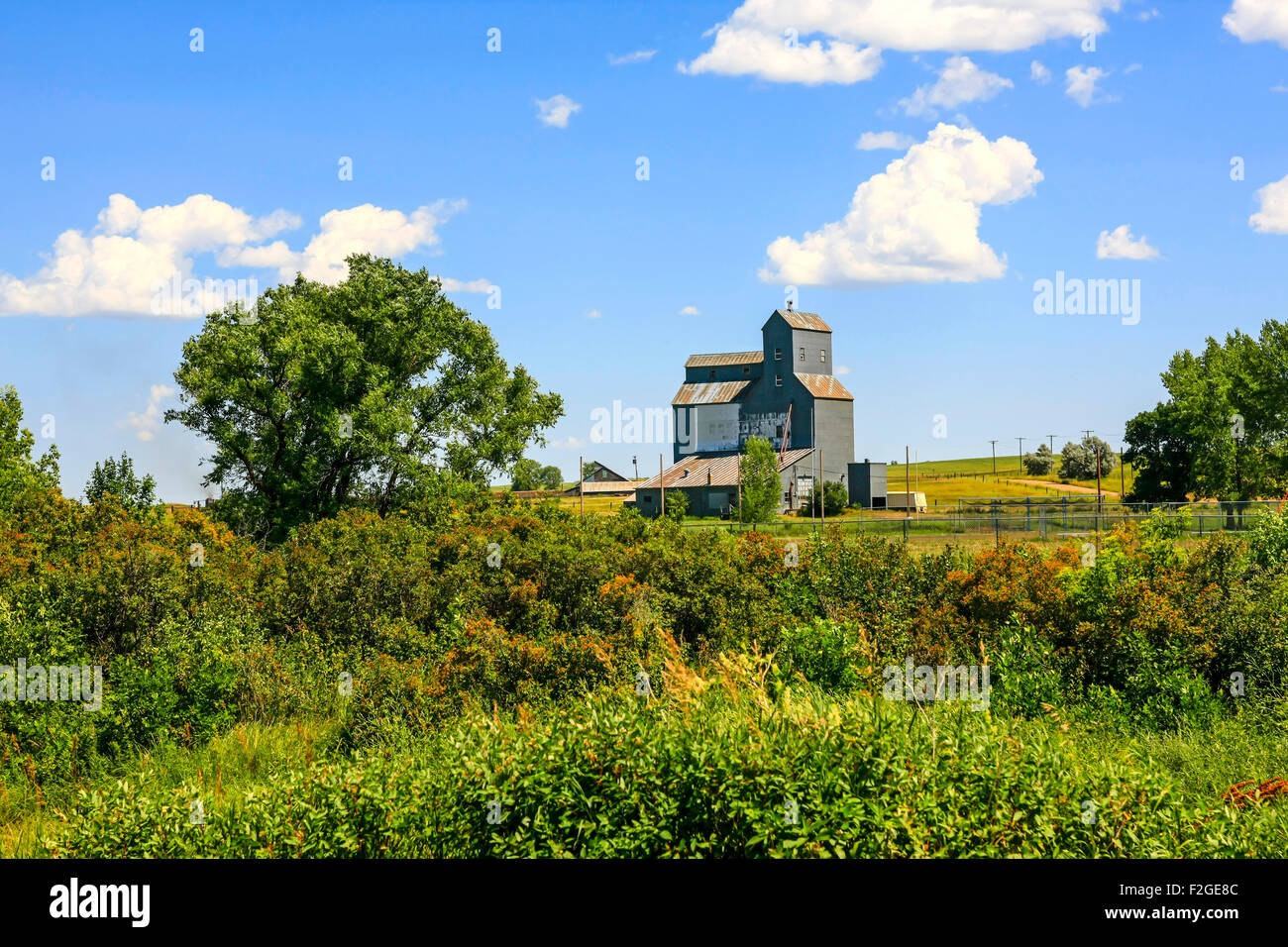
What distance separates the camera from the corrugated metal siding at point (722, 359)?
83.0 metres

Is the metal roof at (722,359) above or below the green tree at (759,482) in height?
above

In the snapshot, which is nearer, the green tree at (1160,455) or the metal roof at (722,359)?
the green tree at (1160,455)

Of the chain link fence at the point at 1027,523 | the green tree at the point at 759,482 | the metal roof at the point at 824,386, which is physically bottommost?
the chain link fence at the point at 1027,523

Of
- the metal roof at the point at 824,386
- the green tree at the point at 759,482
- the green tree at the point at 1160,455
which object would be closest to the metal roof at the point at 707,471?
the green tree at the point at 759,482

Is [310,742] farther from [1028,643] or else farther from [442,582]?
[1028,643]

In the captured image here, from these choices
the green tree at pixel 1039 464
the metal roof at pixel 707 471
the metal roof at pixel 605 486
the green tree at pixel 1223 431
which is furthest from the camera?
the green tree at pixel 1039 464

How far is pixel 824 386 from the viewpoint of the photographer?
77000 mm

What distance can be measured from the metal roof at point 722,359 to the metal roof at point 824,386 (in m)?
5.47

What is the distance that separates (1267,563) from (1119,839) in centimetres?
1031

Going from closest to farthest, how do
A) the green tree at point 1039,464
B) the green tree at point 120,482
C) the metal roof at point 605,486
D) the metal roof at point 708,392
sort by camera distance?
1. the green tree at point 120,482
2. the metal roof at point 708,392
3. the metal roof at point 605,486
4. the green tree at point 1039,464

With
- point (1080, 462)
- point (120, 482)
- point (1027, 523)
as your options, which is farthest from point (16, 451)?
point (1080, 462)

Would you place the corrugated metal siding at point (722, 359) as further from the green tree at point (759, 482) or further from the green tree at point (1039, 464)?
the green tree at point (1039, 464)

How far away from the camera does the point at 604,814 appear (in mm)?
7930
